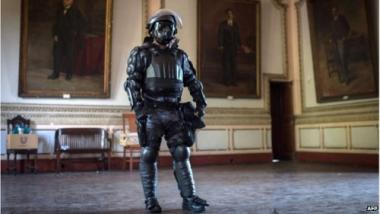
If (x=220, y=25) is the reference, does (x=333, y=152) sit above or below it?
below

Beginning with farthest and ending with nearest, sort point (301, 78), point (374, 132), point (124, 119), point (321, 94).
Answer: point (301, 78)
point (321, 94)
point (124, 119)
point (374, 132)

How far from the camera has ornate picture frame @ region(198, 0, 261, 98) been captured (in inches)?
431

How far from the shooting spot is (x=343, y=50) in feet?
32.4

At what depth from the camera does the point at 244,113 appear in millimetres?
11414

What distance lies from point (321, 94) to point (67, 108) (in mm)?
6131

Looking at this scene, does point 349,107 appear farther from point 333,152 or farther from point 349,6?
point 349,6

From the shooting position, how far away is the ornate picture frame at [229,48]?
1094cm

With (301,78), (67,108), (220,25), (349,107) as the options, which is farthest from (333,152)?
(67,108)

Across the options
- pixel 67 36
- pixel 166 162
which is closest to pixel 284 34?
pixel 166 162

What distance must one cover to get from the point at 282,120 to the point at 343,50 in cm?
312

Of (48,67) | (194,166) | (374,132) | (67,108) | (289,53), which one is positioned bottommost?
(194,166)

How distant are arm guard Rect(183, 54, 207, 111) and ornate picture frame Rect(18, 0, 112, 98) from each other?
6.17 meters

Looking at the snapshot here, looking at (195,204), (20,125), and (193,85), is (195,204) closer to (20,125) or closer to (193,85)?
(193,85)

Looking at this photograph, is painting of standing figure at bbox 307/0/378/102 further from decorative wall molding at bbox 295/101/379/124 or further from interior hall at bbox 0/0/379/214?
decorative wall molding at bbox 295/101/379/124
